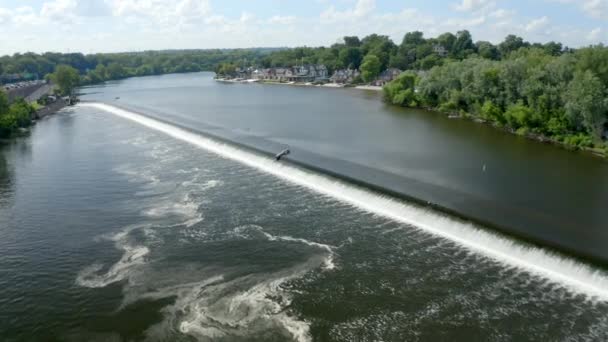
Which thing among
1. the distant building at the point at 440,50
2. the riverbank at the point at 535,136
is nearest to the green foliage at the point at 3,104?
the riverbank at the point at 535,136

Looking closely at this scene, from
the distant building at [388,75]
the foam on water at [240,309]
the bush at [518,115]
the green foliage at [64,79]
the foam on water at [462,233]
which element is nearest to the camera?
the foam on water at [240,309]

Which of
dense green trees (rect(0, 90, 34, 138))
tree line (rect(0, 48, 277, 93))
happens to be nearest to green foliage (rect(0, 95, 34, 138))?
dense green trees (rect(0, 90, 34, 138))

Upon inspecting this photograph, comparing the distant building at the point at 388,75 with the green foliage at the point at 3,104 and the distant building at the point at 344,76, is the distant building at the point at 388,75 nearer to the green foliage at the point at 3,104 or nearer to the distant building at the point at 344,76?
the distant building at the point at 344,76

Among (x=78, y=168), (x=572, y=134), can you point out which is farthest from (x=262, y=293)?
(x=572, y=134)

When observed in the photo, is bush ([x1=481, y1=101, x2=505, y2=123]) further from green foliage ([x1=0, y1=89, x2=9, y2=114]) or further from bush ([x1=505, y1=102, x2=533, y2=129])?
green foliage ([x1=0, y1=89, x2=9, y2=114])

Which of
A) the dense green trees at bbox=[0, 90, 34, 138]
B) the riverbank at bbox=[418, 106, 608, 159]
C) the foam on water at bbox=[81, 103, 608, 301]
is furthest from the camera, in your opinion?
the dense green trees at bbox=[0, 90, 34, 138]

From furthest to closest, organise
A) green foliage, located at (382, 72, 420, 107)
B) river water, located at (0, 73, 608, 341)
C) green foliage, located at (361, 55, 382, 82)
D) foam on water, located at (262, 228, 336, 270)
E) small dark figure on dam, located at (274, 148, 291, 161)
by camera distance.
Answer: green foliage, located at (361, 55, 382, 82) → green foliage, located at (382, 72, 420, 107) → small dark figure on dam, located at (274, 148, 291, 161) → foam on water, located at (262, 228, 336, 270) → river water, located at (0, 73, 608, 341)
